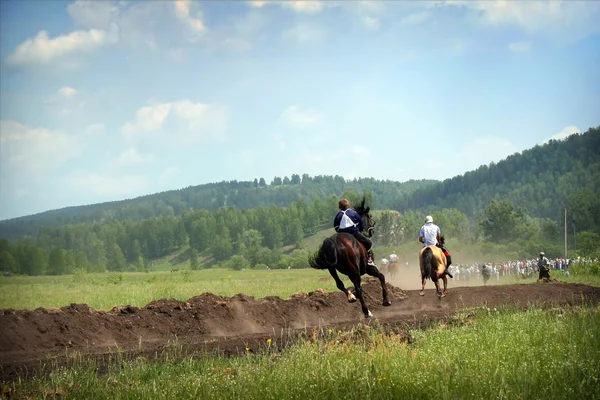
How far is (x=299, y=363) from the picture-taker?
8.83 metres

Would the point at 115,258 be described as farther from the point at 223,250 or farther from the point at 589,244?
the point at 589,244

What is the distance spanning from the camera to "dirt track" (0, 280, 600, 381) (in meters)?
14.4

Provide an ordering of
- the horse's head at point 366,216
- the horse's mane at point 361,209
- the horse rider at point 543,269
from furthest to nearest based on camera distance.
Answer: the horse rider at point 543,269 < the horse's mane at point 361,209 < the horse's head at point 366,216

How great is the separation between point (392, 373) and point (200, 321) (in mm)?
11782

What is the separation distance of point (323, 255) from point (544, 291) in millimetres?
11153

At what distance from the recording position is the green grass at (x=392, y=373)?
7199 millimetres

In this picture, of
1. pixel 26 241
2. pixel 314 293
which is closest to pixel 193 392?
pixel 314 293

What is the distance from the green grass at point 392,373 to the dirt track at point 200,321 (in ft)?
9.83

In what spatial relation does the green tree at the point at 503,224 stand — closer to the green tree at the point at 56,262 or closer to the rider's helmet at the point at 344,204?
the green tree at the point at 56,262

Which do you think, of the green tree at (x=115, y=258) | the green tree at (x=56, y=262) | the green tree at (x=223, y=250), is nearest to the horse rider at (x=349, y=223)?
the green tree at (x=56, y=262)

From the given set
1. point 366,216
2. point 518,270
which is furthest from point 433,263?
point 518,270

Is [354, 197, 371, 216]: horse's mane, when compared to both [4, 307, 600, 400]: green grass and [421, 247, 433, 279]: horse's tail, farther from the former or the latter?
[4, 307, 600, 400]: green grass

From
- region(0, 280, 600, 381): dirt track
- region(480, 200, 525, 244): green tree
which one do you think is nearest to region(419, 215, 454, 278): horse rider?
region(0, 280, 600, 381): dirt track

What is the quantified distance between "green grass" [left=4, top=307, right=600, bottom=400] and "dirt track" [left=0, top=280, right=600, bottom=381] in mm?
2998
